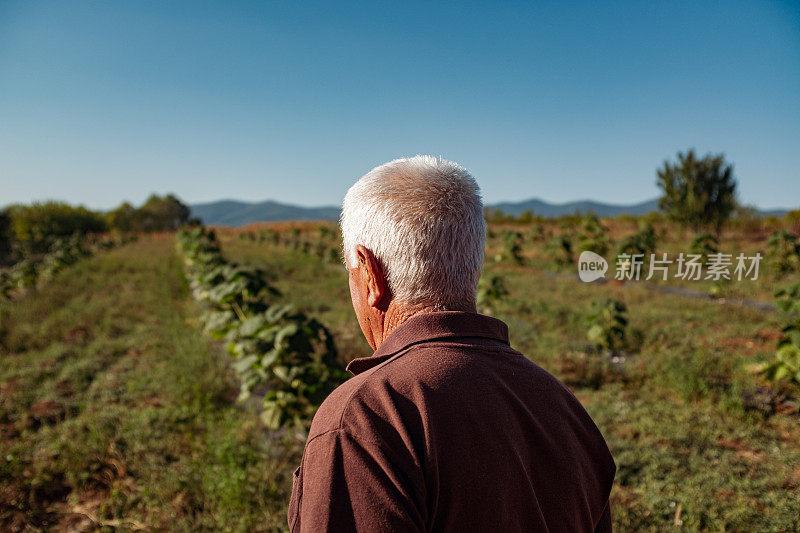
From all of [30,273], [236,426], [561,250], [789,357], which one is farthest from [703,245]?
[30,273]

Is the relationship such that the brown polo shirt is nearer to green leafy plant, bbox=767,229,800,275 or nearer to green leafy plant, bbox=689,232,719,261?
green leafy plant, bbox=767,229,800,275

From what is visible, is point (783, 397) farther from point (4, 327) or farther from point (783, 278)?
point (4, 327)

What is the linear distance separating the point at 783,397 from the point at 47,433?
720 cm

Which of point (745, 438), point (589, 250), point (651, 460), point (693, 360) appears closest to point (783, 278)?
point (589, 250)

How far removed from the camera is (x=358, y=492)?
80 centimetres

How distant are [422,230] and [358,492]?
1.85ft

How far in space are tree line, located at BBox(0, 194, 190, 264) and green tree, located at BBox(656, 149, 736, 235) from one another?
4238cm

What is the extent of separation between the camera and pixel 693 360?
5.39 m

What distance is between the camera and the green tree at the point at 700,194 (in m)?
29.9

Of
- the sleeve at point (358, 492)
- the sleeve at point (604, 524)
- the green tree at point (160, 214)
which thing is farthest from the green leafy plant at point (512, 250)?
the green tree at point (160, 214)

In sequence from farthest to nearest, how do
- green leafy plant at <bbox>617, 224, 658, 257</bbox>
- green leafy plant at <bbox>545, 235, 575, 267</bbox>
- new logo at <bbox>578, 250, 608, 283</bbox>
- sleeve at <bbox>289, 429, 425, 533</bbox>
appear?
1. green leafy plant at <bbox>545, 235, 575, 267</bbox>
2. green leafy plant at <bbox>617, 224, 658, 257</bbox>
3. new logo at <bbox>578, 250, 608, 283</bbox>
4. sleeve at <bbox>289, 429, 425, 533</bbox>

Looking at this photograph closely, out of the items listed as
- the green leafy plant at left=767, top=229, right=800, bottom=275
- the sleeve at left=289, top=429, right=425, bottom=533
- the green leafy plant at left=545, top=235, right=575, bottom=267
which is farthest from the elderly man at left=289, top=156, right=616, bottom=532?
the green leafy plant at left=545, top=235, right=575, bottom=267

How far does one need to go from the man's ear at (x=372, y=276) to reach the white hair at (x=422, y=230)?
2 cm

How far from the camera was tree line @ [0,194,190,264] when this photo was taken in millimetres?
33781
